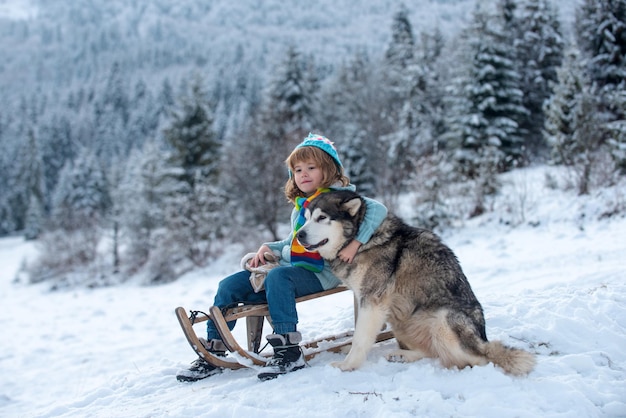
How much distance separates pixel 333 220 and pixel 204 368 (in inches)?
68.5

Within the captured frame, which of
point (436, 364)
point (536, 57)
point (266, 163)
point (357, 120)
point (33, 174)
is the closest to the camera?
point (436, 364)

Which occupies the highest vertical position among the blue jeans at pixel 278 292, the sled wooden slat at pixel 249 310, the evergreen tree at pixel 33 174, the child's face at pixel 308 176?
the child's face at pixel 308 176

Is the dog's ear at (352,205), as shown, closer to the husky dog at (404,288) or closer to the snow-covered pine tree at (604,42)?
the husky dog at (404,288)

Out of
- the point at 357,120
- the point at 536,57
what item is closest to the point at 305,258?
the point at 536,57

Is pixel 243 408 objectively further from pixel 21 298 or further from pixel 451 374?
pixel 21 298

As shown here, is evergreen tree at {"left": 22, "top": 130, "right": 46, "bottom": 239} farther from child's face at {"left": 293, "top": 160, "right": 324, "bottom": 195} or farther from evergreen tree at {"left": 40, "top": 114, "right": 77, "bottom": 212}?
child's face at {"left": 293, "top": 160, "right": 324, "bottom": 195}

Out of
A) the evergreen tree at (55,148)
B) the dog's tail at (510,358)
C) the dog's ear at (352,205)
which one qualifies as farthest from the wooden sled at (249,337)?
the evergreen tree at (55,148)

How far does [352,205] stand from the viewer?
337 cm

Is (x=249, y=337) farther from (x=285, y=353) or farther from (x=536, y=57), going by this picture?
(x=536, y=57)

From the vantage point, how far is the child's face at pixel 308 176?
3.78m

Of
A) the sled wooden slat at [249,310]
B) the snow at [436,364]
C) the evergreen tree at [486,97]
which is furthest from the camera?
the evergreen tree at [486,97]

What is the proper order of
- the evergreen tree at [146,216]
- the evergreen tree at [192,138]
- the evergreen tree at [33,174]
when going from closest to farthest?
the evergreen tree at [146,216] → the evergreen tree at [192,138] → the evergreen tree at [33,174]

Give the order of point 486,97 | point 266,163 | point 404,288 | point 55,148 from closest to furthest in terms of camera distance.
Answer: point 404,288, point 266,163, point 486,97, point 55,148

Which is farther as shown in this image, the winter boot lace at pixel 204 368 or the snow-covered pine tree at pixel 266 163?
the snow-covered pine tree at pixel 266 163
